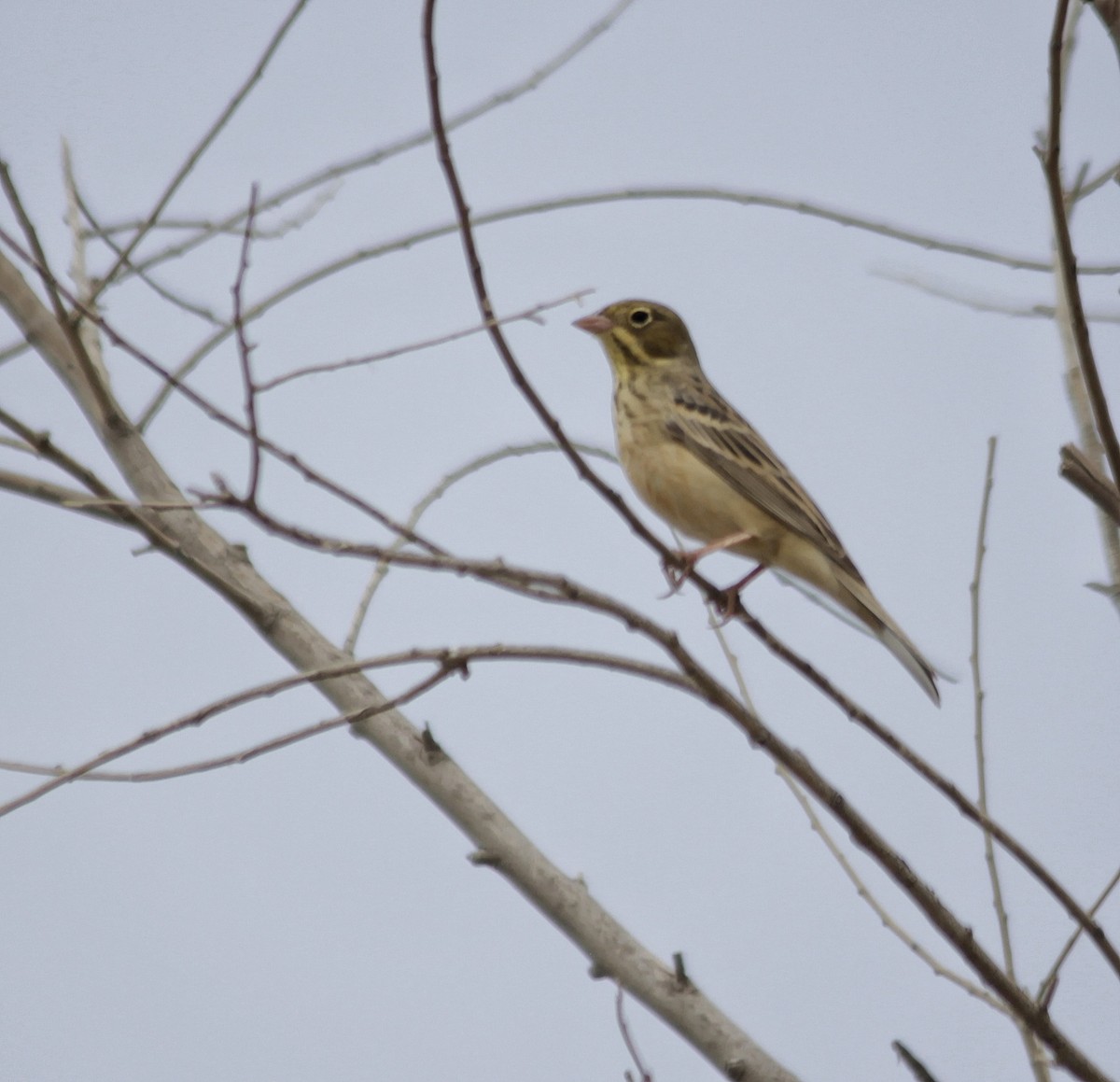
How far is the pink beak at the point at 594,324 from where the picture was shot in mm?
6578

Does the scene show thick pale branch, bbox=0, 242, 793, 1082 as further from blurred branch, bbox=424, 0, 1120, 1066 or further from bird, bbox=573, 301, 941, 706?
bird, bbox=573, 301, 941, 706

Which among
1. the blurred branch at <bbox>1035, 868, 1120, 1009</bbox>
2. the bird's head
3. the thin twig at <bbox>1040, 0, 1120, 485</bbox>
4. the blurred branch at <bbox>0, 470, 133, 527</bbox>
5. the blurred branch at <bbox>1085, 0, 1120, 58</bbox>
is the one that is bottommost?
the blurred branch at <bbox>1035, 868, 1120, 1009</bbox>

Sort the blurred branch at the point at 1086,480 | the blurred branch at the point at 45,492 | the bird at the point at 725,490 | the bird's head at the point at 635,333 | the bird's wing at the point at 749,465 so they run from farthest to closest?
the bird's head at the point at 635,333 → the bird's wing at the point at 749,465 → the bird at the point at 725,490 → the blurred branch at the point at 45,492 → the blurred branch at the point at 1086,480

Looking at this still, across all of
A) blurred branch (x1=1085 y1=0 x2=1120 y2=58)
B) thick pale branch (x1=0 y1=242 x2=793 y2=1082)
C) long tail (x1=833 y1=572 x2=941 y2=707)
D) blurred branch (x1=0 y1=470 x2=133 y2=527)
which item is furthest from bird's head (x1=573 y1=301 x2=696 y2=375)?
blurred branch (x1=1085 y1=0 x2=1120 y2=58)

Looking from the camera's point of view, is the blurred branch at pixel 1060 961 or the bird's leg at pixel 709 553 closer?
the blurred branch at pixel 1060 961

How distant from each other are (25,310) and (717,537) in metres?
2.73

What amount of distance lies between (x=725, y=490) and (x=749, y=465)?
0.19 m

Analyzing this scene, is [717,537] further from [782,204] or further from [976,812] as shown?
[976,812]

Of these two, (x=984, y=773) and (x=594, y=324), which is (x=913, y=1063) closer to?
(x=984, y=773)

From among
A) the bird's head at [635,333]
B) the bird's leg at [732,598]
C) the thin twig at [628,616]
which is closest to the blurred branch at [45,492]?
the thin twig at [628,616]

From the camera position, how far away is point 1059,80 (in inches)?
114

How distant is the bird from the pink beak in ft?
1.00

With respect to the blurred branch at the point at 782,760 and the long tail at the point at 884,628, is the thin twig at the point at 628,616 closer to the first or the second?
the blurred branch at the point at 782,760

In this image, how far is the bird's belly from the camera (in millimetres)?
5734
